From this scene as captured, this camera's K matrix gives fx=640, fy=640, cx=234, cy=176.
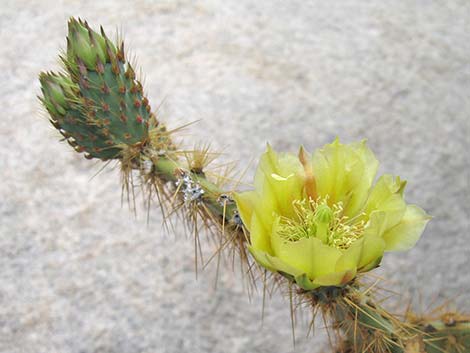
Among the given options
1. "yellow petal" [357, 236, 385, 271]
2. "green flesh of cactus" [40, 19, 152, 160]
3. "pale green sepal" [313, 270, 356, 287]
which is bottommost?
"pale green sepal" [313, 270, 356, 287]

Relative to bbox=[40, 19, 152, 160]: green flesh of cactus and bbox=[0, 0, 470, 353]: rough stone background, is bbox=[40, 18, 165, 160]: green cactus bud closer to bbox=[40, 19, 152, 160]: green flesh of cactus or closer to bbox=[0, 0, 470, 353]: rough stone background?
bbox=[40, 19, 152, 160]: green flesh of cactus

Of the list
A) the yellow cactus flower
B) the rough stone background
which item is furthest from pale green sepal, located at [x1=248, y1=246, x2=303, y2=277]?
the rough stone background

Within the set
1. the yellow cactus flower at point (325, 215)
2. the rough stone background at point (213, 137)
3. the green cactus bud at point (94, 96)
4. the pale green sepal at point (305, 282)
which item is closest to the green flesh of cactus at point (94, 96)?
the green cactus bud at point (94, 96)

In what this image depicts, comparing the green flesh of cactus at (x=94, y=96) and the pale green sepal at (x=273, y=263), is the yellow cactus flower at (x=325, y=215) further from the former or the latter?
the green flesh of cactus at (x=94, y=96)

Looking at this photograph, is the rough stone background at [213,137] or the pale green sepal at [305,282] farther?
the rough stone background at [213,137]

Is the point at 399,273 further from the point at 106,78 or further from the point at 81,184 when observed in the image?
the point at 106,78

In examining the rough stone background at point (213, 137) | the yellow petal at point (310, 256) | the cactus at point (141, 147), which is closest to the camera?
the yellow petal at point (310, 256)

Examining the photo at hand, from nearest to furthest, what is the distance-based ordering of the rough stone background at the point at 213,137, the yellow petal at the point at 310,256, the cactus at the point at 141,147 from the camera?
1. the yellow petal at the point at 310,256
2. the cactus at the point at 141,147
3. the rough stone background at the point at 213,137
